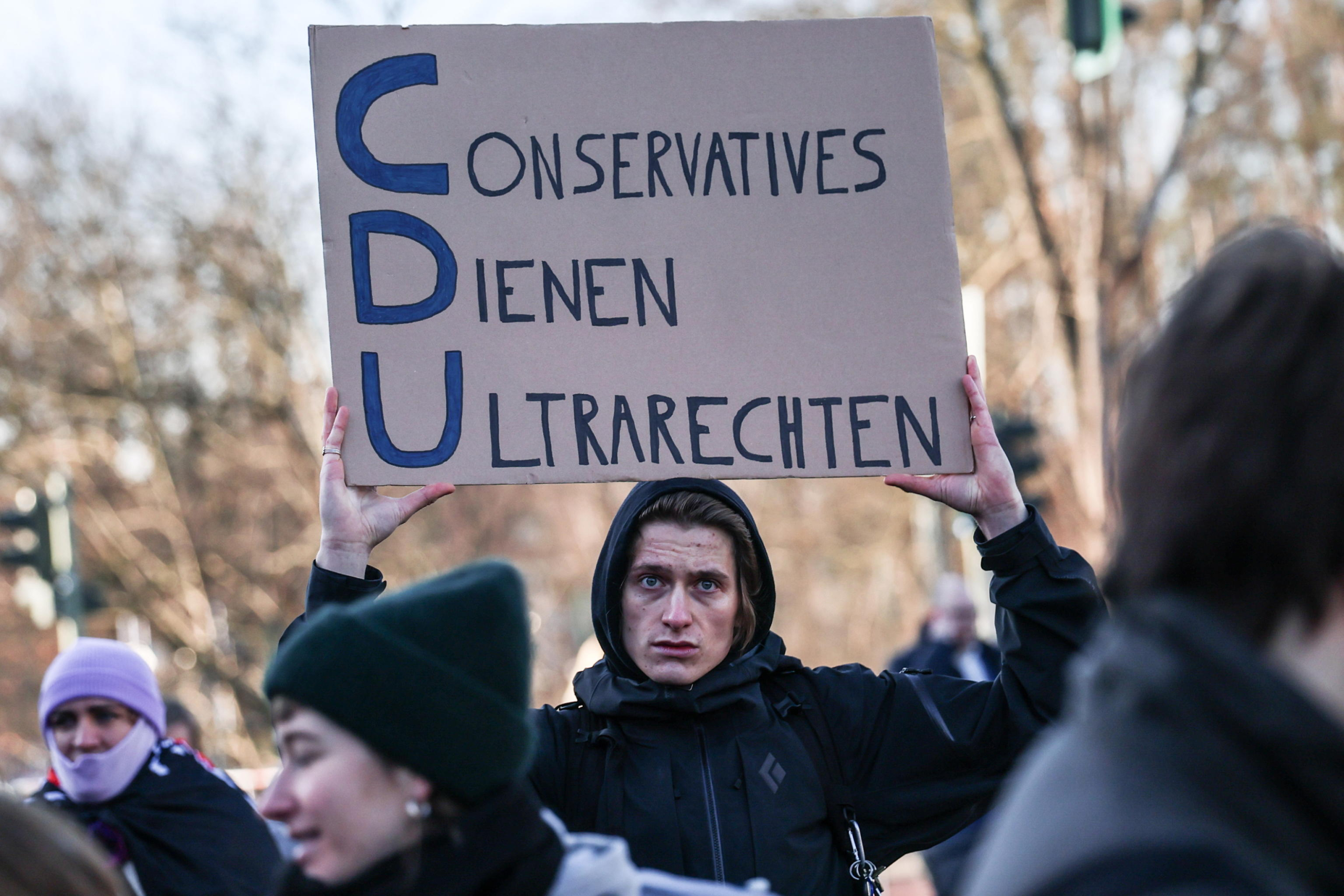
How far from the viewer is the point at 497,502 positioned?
782 inches

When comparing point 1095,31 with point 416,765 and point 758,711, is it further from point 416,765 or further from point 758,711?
point 416,765

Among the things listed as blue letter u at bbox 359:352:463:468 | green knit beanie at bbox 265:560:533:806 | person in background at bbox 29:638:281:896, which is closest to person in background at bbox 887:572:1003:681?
person in background at bbox 29:638:281:896

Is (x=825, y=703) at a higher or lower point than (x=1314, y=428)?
lower

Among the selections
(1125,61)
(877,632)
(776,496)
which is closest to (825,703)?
(1125,61)

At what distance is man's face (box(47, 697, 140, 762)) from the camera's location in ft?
12.5

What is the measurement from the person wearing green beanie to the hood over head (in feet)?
3.32

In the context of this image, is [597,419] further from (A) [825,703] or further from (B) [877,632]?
(B) [877,632]

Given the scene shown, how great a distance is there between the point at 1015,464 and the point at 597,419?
25.7 feet

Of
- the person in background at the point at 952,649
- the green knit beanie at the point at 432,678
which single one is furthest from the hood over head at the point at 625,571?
the person in background at the point at 952,649

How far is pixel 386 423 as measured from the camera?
9.09 feet

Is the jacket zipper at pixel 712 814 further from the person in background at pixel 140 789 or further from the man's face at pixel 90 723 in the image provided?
the man's face at pixel 90 723

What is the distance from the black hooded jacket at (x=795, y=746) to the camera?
101 inches

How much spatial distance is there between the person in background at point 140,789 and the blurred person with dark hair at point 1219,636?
271cm

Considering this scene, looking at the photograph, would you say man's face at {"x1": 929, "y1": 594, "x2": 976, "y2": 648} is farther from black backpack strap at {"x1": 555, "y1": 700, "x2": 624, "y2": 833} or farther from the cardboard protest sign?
black backpack strap at {"x1": 555, "y1": 700, "x2": 624, "y2": 833}
